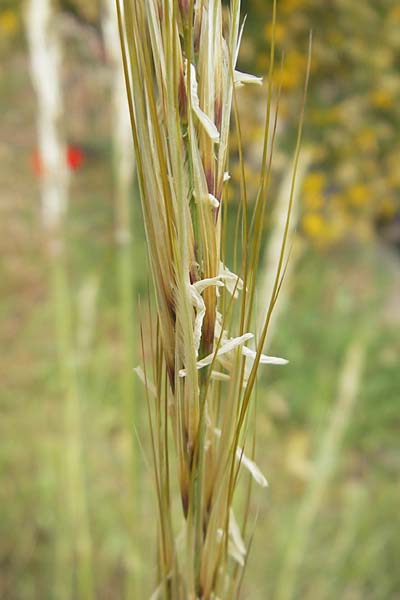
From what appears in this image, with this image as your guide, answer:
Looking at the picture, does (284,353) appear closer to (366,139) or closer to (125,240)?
(366,139)

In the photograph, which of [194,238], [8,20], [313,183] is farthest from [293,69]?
[194,238]

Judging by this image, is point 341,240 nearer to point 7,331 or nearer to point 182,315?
point 7,331

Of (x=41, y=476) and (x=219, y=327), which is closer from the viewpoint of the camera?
(x=219, y=327)

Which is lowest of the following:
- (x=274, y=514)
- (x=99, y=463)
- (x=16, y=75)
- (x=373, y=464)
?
(x=373, y=464)

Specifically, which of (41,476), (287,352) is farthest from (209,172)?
→ (287,352)

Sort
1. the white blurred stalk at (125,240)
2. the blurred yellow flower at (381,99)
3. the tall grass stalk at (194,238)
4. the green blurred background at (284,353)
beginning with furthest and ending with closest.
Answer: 1. the blurred yellow flower at (381,99)
2. the green blurred background at (284,353)
3. the white blurred stalk at (125,240)
4. the tall grass stalk at (194,238)

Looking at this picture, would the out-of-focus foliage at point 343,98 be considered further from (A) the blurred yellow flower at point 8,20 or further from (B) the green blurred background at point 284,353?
(A) the blurred yellow flower at point 8,20

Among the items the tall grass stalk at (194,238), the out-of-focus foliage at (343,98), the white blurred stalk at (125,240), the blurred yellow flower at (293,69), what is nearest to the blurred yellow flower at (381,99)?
the out-of-focus foliage at (343,98)

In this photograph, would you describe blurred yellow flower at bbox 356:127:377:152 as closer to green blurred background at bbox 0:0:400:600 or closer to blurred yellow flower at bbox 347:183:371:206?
green blurred background at bbox 0:0:400:600
